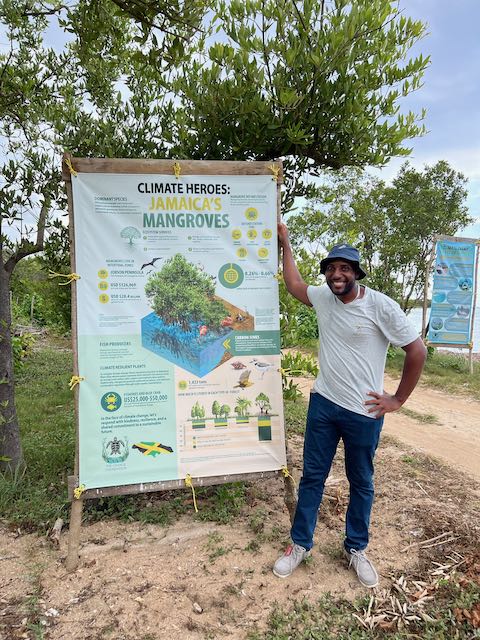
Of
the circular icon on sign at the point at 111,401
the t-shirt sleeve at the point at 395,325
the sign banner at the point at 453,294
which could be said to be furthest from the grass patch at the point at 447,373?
the circular icon on sign at the point at 111,401

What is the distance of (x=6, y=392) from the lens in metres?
3.97

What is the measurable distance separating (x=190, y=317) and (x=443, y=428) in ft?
16.3

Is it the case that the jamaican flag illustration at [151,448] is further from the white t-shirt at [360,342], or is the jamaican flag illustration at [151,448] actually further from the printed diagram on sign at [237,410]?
the white t-shirt at [360,342]

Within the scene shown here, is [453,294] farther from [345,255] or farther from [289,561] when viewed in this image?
[289,561]

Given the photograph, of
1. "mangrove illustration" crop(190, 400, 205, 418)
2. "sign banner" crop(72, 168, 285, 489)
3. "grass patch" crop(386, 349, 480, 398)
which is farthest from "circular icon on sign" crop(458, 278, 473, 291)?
"mangrove illustration" crop(190, 400, 205, 418)

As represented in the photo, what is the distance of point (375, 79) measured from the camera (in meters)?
3.38

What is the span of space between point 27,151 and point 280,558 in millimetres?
3685

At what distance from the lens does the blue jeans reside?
2895mm

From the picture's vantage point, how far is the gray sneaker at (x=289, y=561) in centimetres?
297

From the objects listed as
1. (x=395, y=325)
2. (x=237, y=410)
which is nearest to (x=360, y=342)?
(x=395, y=325)

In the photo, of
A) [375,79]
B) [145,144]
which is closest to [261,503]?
[145,144]

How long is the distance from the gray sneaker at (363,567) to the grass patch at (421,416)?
4356 mm

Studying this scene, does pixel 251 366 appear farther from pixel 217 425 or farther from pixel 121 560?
pixel 121 560

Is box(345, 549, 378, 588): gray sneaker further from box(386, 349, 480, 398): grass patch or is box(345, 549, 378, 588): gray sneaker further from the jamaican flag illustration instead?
box(386, 349, 480, 398): grass patch
